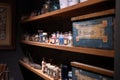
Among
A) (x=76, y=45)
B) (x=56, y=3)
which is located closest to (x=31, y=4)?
(x=56, y=3)

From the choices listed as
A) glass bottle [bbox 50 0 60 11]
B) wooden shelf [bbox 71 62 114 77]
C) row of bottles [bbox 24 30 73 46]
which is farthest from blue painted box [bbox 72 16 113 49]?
glass bottle [bbox 50 0 60 11]

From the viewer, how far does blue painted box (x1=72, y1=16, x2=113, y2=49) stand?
123cm

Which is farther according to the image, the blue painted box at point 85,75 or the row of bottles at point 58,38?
the row of bottles at point 58,38

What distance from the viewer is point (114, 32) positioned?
1158 millimetres

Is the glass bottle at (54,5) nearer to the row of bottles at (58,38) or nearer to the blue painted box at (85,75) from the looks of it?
the row of bottles at (58,38)

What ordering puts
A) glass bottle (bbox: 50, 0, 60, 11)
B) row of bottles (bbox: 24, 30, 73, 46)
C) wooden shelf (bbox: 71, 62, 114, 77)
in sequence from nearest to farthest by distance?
wooden shelf (bbox: 71, 62, 114, 77) < row of bottles (bbox: 24, 30, 73, 46) < glass bottle (bbox: 50, 0, 60, 11)

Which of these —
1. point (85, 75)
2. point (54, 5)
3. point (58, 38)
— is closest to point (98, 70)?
point (85, 75)

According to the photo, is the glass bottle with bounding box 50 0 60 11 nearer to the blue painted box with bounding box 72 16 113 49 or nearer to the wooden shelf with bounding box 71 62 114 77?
the blue painted box with bounding box 72 16 113 49

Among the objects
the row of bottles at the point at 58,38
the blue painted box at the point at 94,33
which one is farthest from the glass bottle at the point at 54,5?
the blue painted box at the point at 94,33

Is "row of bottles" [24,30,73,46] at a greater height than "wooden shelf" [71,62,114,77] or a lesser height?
greater

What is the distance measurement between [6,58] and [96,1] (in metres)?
2.69

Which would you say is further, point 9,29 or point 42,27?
point 9,29

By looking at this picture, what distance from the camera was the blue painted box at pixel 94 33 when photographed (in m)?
1.23

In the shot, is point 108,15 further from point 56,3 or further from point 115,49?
point 56,3
